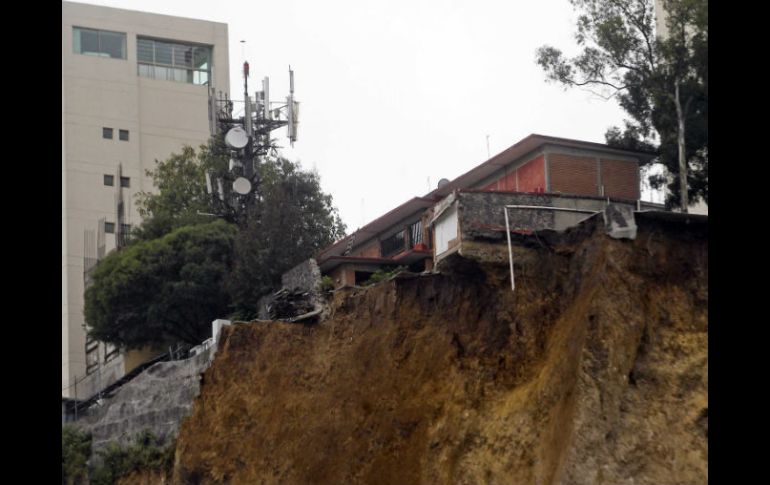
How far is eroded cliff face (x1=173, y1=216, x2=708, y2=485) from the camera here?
1061 inches

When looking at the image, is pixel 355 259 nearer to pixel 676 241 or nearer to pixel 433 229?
pixel 433 229

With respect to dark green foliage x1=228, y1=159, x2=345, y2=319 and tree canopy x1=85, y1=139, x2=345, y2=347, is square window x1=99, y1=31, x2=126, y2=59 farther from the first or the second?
dark green foliage x1=228, y1=159, x2=345, y2=319

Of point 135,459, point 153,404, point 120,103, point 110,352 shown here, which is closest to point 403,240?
point 153,404

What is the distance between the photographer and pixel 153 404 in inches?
1543

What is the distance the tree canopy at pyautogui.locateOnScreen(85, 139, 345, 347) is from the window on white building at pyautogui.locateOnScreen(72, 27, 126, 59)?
2032 centimetres

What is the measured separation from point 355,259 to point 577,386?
12.0m

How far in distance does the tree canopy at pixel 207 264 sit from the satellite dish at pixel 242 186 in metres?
0.56

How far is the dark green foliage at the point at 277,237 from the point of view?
41.5 metres

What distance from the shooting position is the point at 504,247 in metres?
31.2

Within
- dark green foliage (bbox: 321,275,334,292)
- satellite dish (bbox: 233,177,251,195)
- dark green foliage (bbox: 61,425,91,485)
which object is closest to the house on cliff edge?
dark green foliage (bbox: 321,275,334,292)

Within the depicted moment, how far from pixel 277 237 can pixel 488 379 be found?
12908 millimetres

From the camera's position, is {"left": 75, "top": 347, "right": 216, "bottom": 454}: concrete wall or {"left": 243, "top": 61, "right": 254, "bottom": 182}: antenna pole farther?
{"left": 243, "top": 61, "right": 254, "bottom": 182}: antenna pole

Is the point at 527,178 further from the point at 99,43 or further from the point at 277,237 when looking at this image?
the point at 99,43
